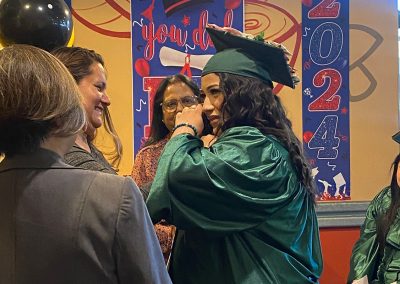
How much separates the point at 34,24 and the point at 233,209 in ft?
3.58

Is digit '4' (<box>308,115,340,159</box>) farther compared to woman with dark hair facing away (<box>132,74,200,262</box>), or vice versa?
digit '4' (<box>308,115,340,159</box>)

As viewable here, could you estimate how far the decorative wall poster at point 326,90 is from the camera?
10.8 feet

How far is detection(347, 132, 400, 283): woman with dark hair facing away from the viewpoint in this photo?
107 inches

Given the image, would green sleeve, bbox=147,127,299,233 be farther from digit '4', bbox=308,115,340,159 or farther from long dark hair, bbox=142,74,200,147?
digit '4', bbox=308,115,340,159

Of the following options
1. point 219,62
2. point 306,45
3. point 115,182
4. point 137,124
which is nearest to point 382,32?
point 306,45

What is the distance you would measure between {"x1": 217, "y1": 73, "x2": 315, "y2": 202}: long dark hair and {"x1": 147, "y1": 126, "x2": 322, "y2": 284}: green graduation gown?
0.10 feet

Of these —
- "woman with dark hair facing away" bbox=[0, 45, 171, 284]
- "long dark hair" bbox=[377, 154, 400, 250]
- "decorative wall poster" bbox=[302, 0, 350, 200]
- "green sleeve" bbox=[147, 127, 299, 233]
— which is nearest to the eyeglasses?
"green sleeve" bbox=[147, 127, 299, 233]

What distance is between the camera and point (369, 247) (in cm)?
287

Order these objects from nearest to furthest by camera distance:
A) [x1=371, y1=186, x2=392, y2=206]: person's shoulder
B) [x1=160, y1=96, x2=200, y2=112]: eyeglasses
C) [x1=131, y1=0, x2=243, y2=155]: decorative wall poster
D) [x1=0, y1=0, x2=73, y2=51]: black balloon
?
[x1=0, y1=0, x2=73, y2=51]: black balloon < [x1=160, y1=96, x2=200, y2=112]: eyeglasses < [x1=371, y1=186, x2=392, y2=206]: person's shoulder < [x1=131, y1=0, x2=243, y2=155]: decorative wall poster

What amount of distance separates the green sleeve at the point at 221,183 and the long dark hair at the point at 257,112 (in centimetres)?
5

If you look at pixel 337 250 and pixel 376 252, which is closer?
pixel 376 252

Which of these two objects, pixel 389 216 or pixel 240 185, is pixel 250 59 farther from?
pixel 389 216

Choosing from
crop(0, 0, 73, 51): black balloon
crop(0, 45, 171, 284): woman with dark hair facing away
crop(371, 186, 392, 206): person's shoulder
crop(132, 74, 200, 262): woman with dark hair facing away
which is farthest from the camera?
crop(371, 186, 392, 206): person's shoulder

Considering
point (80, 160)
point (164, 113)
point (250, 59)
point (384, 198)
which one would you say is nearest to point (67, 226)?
point (80, 160)
